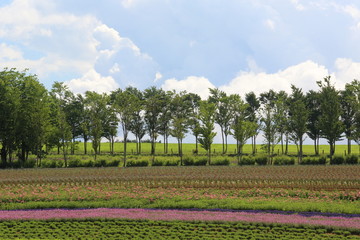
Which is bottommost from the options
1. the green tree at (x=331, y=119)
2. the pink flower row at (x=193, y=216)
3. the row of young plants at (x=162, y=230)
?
the row of young plants at (x=162, y=230)

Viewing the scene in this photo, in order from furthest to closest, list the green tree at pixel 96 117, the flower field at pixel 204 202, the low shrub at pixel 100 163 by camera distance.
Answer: the green tree at pixel 96 117
the low shrub at pixel 100 163
the flower field at pixel 204 202

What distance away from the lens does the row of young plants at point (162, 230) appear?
1270 centimetres

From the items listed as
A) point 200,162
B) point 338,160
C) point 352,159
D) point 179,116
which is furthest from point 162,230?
point 179,116

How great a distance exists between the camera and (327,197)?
2088 centimetres

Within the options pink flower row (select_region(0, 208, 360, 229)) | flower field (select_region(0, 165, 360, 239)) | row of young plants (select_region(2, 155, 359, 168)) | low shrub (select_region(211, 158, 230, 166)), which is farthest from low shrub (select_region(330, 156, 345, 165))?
pink flower row (select_region(0, 208, 360, 229))

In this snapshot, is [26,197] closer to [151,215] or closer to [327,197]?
[151,215]

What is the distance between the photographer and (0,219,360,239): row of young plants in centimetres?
1270

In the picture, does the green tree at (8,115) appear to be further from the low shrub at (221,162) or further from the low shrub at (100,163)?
the low shrub at (221,162)

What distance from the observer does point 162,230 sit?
43.8 ft

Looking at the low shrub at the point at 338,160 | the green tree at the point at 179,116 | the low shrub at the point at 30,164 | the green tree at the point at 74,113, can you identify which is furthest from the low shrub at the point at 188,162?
the green tree at the point at 74,113

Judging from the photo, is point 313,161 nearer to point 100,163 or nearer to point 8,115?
point 100,163

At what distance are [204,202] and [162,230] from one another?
5.50 metres

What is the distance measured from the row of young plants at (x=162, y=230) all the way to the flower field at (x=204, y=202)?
0.26 feet

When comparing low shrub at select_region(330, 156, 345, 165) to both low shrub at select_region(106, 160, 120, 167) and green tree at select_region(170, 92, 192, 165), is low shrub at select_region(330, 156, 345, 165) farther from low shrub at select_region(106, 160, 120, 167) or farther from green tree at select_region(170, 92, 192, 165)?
low shrub at select_region(106, 160, 120, 167)
